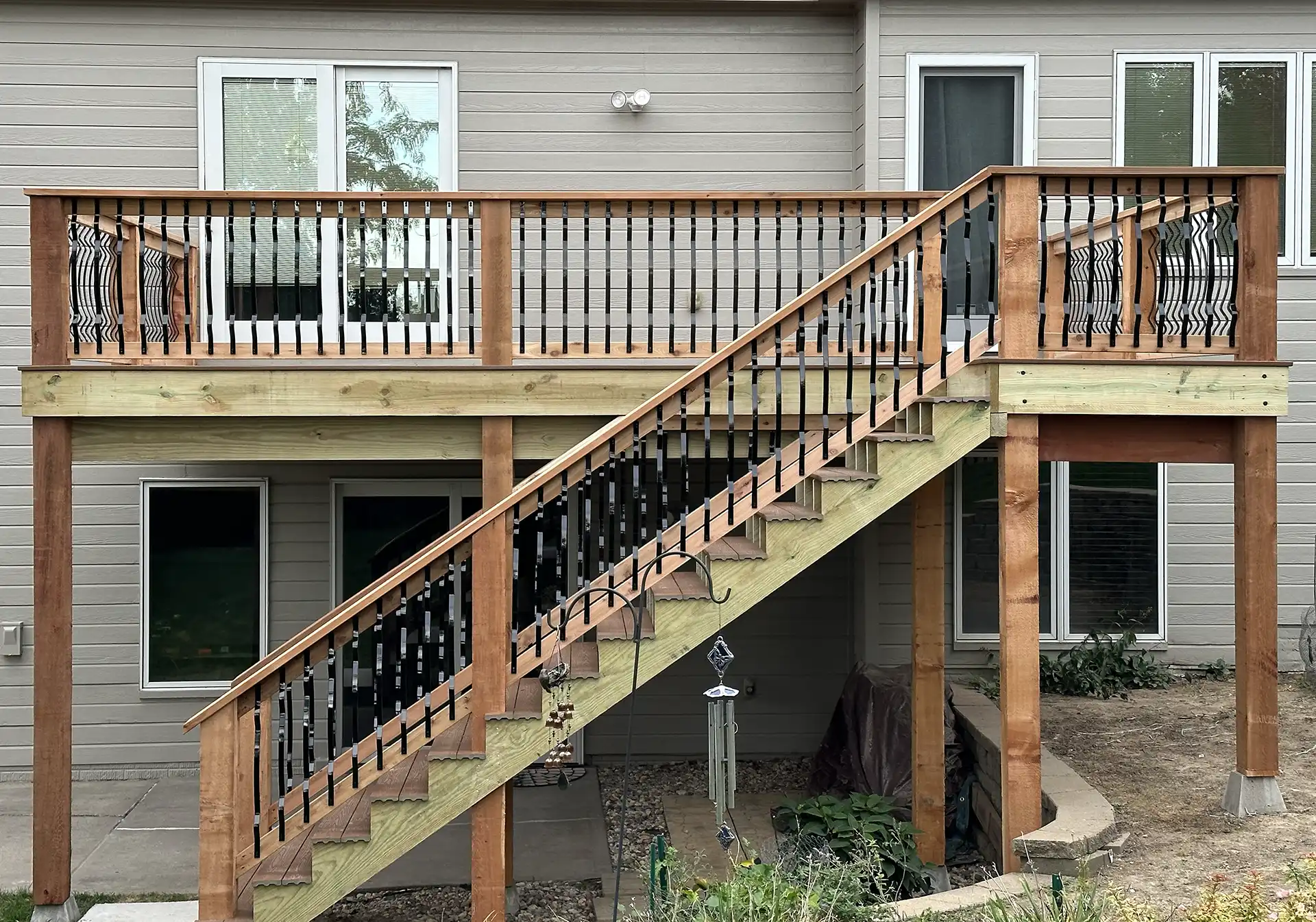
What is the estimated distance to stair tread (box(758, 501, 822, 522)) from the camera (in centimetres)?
544

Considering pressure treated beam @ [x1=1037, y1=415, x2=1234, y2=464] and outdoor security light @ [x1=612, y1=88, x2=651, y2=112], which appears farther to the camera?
outdoor security light @ [x1=612, y1=88, x2=651, y2=112]

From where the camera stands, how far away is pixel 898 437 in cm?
557

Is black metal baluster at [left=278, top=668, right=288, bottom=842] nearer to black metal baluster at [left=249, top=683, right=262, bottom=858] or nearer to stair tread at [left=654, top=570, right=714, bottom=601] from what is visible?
black metal baluster at [left=249, top=683, right=262, bottom=858]

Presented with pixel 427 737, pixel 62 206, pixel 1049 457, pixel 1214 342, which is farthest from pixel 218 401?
pixel 1214 342

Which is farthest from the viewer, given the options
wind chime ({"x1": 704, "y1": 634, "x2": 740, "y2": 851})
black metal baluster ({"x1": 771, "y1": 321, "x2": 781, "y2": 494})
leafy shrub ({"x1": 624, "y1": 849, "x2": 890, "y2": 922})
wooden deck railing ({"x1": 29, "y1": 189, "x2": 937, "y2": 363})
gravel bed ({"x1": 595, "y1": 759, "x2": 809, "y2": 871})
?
gravel bed ({"x1": 595, "y1": 759, "x2": 809, "y2": 871})

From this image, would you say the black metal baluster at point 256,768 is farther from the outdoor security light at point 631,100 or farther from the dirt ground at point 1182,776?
the outdoor security light at point 631,100

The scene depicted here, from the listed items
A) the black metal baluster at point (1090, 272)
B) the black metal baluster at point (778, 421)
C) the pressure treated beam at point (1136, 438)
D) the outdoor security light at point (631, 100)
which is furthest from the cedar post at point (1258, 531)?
the outdoor security light at point (631, 100)

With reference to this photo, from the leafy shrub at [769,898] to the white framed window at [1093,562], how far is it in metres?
3.77

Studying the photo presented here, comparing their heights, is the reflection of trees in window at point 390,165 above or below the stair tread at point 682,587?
above

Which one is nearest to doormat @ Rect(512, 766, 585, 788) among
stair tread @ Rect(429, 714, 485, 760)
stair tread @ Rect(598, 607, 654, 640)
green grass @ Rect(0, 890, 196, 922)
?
stair tread @ Rect(429, 714, 485, 760)

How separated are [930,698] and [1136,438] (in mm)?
1951

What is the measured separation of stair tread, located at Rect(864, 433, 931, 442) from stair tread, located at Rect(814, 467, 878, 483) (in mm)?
158

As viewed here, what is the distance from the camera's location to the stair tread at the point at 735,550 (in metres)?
5.43

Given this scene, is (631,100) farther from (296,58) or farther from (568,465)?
(568,465)
